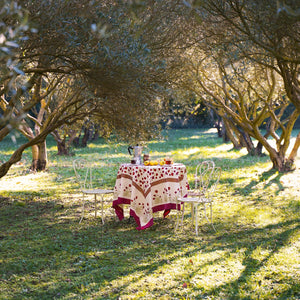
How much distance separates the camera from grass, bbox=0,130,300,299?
A: 16.8 ft

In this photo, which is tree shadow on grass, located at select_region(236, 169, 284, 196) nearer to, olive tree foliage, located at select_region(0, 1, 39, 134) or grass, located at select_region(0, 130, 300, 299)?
grass, located at select_region(0, 130, 300, 299)

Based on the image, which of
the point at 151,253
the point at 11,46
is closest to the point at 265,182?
the point at 151,253

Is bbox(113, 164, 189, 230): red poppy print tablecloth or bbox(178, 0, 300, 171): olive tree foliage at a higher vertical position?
bbox(178, 0, 300, 171): olive tree foliage

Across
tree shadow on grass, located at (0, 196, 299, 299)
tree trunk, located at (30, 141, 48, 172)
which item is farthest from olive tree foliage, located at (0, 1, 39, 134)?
tree trunk, located at (30, 141, 48, 172)

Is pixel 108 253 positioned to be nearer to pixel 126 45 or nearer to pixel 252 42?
pixel 126 45

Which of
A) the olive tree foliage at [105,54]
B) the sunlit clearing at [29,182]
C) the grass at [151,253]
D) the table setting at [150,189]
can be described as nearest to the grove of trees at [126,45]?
the olive tree foliage at [105,54]

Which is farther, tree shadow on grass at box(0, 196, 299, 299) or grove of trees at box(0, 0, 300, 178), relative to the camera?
grove of trees at box(0, 0, 300, 178)

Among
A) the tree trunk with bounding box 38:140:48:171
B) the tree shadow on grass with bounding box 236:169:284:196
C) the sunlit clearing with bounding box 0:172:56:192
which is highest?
the tree trunk with bounding box 38:140:48:171

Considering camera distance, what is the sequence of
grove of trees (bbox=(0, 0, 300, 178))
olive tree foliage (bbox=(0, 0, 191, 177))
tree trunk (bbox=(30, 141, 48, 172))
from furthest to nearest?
tree trunk (bbox=(30, 141, 48, 172))
olive tree foliage (bbox=(0, 0, 191, 177))
grove of trees (bbox=(0, 0, 300, 178))

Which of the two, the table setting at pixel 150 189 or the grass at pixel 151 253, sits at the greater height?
the table setting at pixel 150 189

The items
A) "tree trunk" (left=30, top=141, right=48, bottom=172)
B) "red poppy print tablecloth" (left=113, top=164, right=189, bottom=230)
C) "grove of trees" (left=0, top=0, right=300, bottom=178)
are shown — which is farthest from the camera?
"tree trunk" (left=30, top=141, right=48, bottom=172)

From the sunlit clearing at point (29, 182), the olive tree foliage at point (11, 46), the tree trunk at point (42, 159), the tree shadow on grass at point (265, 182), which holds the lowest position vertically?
the tree shadow on grass at point (265, 182)

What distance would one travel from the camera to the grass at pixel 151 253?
5117 mm

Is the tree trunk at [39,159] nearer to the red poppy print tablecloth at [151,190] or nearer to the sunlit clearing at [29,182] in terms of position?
the sunlit clearing at [29,182]
